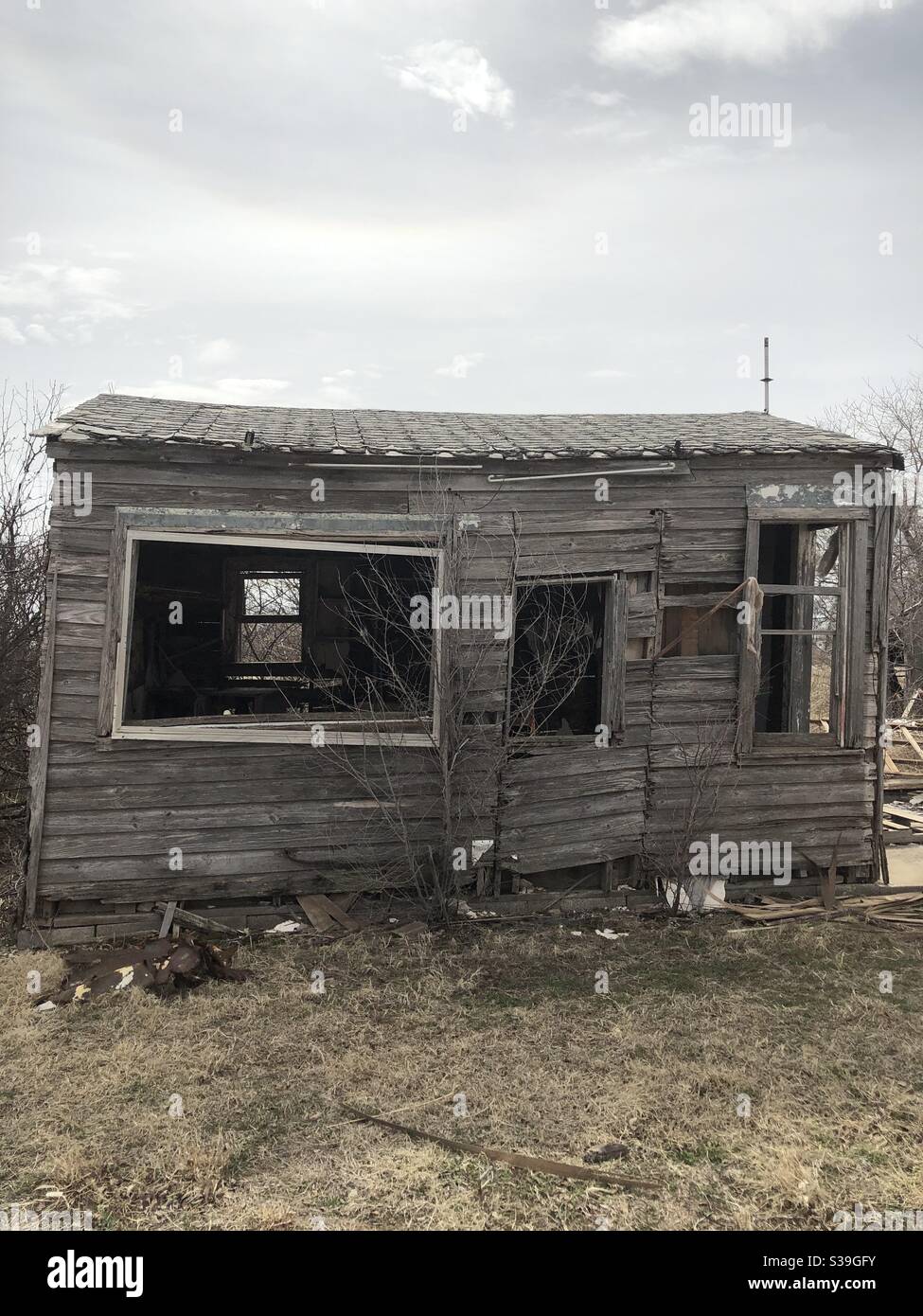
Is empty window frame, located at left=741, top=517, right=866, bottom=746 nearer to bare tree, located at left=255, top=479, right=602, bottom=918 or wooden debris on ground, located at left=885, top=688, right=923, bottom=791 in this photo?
bare tree, located at left=255, top=479, right=602, bottom=918

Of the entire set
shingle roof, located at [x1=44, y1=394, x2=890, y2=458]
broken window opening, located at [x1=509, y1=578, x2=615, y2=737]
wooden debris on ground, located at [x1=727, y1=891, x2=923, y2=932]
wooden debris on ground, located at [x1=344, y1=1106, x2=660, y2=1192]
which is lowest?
wooden debris on ground, located at [x1=344, y1=1106, x2=660, y2=1192]

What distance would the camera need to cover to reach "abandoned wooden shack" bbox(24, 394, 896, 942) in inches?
257

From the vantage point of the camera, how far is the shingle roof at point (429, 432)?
263 inches

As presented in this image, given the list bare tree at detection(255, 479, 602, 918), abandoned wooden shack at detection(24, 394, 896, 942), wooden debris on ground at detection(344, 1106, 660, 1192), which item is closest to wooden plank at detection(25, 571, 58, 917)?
abandoned wooden shack at detection(24, 394, 896, 942)

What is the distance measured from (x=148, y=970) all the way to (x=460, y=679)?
3.04m

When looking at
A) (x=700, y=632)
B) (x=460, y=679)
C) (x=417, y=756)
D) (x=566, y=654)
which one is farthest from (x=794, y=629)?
(x=417, y=756)

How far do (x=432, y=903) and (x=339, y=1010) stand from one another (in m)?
1.52

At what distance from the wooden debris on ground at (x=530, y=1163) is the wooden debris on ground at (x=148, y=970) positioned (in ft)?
6.97

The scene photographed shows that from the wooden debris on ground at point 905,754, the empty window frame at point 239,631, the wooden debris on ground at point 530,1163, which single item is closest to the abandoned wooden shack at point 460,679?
the empty window frame at point 239,631

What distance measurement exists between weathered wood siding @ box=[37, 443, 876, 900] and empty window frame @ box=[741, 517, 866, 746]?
0.75 feet

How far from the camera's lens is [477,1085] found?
4.65m

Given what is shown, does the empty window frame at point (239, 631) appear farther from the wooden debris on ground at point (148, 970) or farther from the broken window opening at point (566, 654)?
the wooden debris on ground at point (148, 970)
